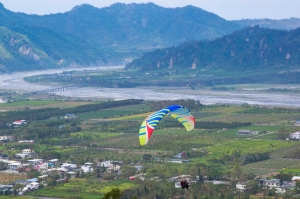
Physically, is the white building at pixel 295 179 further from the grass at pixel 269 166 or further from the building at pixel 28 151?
the building at pixel 28 151

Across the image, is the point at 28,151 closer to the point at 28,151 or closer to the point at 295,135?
the point at 28,151

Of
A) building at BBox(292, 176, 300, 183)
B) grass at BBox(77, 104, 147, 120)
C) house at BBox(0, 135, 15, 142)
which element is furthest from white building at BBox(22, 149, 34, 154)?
building at BBox(292, 176, 300, 183)

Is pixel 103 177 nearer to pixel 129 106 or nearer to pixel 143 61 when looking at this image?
pixel 129 106

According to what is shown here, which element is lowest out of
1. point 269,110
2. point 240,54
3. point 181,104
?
point 269,110

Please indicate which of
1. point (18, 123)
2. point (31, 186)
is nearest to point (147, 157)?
point (31, 186)

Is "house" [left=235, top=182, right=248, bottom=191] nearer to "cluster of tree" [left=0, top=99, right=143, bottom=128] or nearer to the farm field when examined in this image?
the farm field
